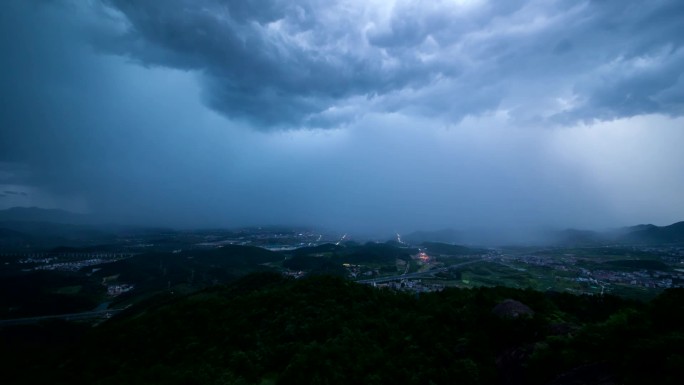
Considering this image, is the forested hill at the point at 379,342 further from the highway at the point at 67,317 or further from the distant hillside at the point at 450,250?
the distant hillside at the point at 450,250

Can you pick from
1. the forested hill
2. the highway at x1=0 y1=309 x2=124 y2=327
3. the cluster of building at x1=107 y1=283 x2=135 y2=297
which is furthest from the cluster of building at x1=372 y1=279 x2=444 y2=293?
the cluster of building at x1=107 y1=283 x2=135 y2=297

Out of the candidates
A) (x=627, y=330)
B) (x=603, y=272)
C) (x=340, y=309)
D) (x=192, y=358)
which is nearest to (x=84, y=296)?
(x=192, y=358)

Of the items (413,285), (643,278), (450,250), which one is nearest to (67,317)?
(413,285)

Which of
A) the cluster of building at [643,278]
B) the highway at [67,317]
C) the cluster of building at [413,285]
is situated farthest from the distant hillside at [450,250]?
the highway at [67,317]

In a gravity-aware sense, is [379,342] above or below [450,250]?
above

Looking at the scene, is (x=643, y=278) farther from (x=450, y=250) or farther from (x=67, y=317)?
(x=67, y=317)

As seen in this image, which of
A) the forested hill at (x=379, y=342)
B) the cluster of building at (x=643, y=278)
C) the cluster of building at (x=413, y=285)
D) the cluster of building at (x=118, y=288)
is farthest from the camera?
the cluster of building at (x=118, y=288)

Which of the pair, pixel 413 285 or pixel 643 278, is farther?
pixel 413 285

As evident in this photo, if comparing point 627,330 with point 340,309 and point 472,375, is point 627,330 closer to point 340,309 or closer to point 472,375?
point 472,375
